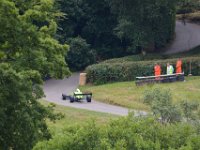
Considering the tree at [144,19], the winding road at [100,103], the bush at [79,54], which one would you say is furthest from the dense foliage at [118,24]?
the winding road at [100,103]

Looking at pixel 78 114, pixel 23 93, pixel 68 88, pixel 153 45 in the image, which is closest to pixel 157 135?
pixel 23 93

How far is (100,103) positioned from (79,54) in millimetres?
12815

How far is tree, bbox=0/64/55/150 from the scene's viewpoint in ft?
49.3

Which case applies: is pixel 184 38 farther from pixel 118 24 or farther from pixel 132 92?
pixel 132 92

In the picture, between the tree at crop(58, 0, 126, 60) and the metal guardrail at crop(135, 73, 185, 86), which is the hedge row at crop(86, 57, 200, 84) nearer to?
the metal guardrail at crop(135, 73, 185, 86)

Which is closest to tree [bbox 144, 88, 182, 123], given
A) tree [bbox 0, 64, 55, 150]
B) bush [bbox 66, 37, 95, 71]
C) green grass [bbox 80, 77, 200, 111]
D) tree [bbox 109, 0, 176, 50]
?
tree [bbox 0, 64, 55, 150]

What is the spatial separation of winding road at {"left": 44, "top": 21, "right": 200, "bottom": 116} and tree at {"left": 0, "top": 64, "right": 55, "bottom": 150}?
325cm

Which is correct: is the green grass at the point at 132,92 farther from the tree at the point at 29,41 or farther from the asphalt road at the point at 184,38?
the asphalt road at the point at 184,38

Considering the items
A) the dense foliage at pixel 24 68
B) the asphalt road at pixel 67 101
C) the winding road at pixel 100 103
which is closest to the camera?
the dense foliage at pixel 24 68

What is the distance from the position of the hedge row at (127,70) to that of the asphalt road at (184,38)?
9.65m

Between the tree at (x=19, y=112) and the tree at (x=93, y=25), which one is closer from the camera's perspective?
the tree at (x=19, y=112)

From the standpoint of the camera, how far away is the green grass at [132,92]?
98.0 ft

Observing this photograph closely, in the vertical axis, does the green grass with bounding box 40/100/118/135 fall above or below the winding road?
below

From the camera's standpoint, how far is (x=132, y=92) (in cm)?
3241
